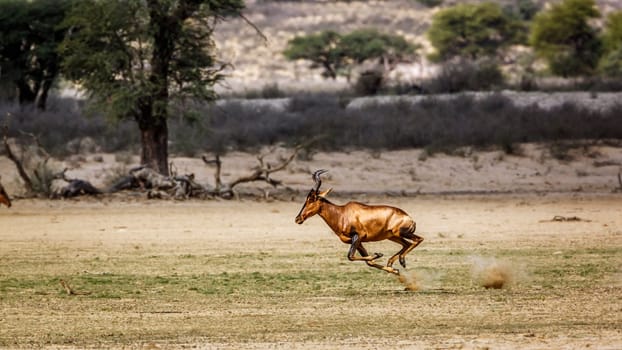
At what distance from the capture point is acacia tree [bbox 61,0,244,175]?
91.4ft

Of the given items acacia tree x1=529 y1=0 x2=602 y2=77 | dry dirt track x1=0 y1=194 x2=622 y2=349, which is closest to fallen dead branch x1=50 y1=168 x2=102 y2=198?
dry dirt track x1=0 y1=194 x2=622 y2=349

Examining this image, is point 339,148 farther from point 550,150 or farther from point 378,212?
point 378,212

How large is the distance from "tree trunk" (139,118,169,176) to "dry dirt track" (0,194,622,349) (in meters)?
1.82

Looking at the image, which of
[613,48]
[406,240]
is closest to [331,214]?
[406,240]

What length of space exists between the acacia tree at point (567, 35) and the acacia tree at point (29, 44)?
86.1ft

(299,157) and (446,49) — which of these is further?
(446,49)

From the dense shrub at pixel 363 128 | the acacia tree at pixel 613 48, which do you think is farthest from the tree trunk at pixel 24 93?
the acacia tree at pixel 613 48

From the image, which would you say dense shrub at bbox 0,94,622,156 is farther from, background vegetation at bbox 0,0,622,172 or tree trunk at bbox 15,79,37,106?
tree trunk at bbox 15,79,37,106

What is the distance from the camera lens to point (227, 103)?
44.0m

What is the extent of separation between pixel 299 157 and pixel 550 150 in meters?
5.84

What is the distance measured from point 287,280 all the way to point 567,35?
164 ft

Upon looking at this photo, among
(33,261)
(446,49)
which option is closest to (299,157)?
(33,261)

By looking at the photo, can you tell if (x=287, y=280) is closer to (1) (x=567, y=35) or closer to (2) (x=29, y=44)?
(2) (x=29, y=44)

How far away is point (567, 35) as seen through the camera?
2552 inches
